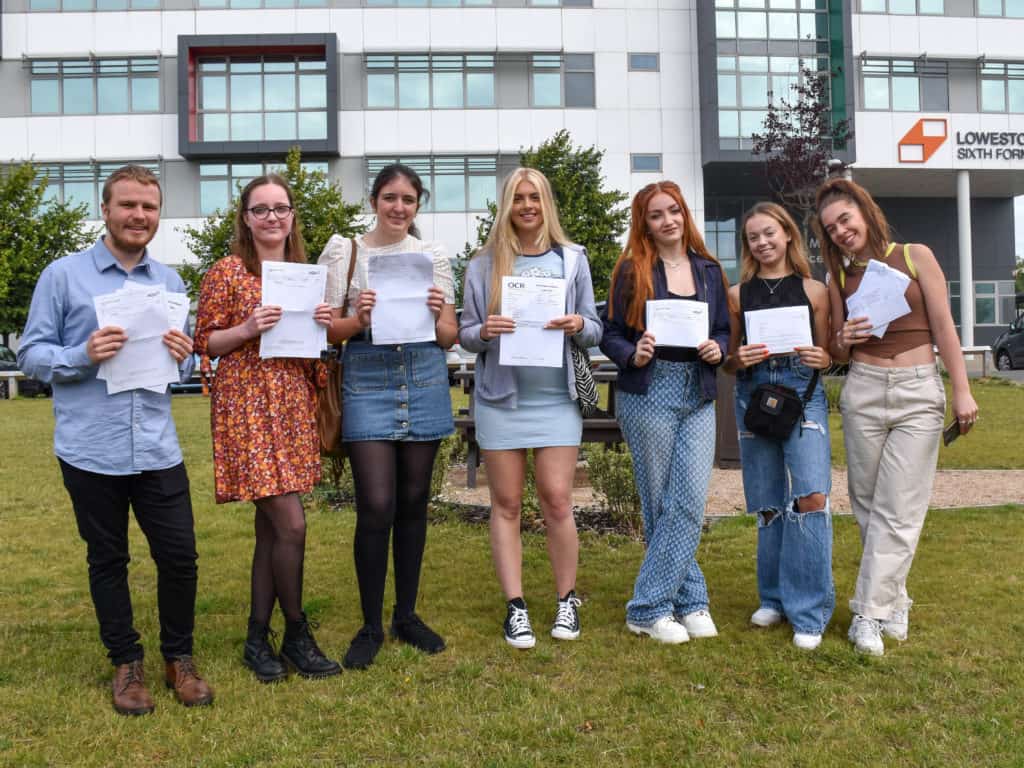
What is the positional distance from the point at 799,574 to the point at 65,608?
4167 mm

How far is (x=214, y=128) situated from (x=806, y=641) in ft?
108

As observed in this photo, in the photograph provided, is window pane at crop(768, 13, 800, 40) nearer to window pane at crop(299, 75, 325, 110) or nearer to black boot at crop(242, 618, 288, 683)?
window pane at crop(299, 75, 325, 110)

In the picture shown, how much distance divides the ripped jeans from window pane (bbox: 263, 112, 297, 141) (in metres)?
31.2

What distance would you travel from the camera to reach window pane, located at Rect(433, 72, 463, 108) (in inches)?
1314

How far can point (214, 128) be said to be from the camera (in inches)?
1297

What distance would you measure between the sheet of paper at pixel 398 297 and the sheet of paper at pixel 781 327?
1559 millimetres

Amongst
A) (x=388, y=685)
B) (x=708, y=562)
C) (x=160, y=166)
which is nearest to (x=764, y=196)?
(x=160, y=166)

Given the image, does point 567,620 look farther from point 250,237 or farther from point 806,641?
point 250,237

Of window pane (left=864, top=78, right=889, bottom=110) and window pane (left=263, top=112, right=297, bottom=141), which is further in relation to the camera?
window pane (left=864, top=78, right=889, bottom=110)

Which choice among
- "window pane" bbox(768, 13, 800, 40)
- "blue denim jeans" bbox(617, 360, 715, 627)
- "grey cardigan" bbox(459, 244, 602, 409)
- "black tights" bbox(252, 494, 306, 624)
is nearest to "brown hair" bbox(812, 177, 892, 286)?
"blue denim jeans" bbox(617, 360, 715, 627)

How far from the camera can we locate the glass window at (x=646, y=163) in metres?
33.9

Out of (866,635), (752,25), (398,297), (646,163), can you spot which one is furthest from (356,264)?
(752,25)

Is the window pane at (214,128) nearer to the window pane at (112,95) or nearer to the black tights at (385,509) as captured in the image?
the window pane at (112,95)

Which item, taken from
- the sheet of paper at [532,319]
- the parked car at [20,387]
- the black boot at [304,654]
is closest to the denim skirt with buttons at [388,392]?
the sheet of paper at [532,319]
